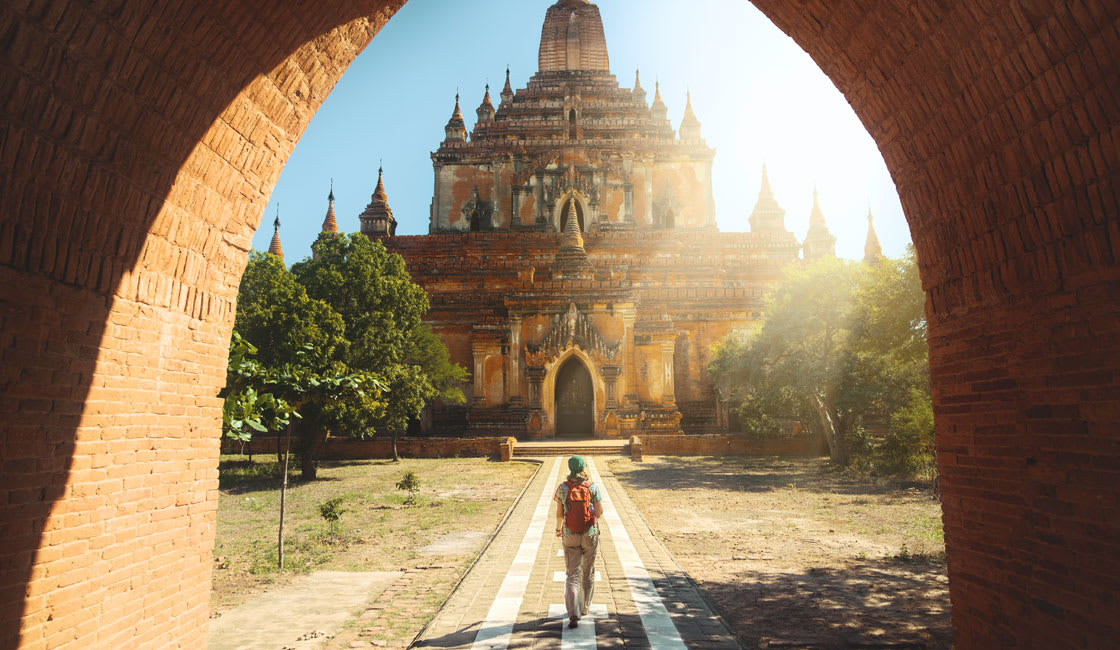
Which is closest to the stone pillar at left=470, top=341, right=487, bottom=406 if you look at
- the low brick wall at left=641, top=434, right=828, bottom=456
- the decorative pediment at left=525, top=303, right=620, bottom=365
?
the decorative pediment at left=525, top=303, right=620, bottom=365

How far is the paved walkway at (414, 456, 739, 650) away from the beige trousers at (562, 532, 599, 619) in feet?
0.53

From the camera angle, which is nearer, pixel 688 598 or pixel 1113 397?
pixel 1113 397

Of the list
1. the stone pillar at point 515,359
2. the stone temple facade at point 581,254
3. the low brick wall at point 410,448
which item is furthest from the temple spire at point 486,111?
the low brick wall at point 410,448

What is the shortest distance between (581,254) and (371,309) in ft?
46.9

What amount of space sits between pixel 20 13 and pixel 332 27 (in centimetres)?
198

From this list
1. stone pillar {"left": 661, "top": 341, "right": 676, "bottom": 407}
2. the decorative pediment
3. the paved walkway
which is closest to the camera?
the paved walkway

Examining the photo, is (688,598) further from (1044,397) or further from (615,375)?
(615,375)

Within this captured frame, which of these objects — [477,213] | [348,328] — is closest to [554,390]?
[348,328]

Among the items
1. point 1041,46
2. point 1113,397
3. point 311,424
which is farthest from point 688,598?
point 311,424

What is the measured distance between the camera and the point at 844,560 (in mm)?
9172

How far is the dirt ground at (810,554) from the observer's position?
6.38 m

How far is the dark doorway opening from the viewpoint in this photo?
29594 millimetres

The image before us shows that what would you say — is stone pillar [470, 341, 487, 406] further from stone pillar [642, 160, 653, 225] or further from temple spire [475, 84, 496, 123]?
temple spire [475, 84, 496, 123]

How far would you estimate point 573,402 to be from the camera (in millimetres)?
29750
